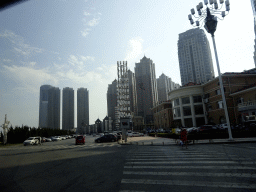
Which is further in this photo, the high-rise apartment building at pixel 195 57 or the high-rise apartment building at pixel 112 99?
the high-rise apartment building at pixel 112 99

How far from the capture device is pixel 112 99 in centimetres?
13938

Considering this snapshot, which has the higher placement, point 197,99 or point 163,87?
point 163,87

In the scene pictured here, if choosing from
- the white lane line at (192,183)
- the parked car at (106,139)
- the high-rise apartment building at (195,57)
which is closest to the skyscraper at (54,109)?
the high-rise apartment building at (195,57)

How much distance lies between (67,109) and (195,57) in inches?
4317

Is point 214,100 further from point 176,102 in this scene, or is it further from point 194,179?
point 194,179

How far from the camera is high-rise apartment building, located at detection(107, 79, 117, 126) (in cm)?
13599

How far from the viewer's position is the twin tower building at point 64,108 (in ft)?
446

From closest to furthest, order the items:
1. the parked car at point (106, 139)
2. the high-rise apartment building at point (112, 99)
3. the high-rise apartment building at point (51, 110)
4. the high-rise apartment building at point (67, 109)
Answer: the parked car at point (106, 139) < the high-rise apartment building at point (51, 110) < the high-rise apartment building at point (112, 99) < the high-rise apartment building at point (67, 109)

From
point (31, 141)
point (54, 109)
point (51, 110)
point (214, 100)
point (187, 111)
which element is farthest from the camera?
point (54, 109)

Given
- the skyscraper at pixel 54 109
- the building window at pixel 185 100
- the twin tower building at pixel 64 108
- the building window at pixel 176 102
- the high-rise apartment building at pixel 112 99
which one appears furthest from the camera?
the high-rise apartment building at pixel 112 99

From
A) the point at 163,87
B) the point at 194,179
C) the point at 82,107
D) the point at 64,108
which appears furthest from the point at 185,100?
the point at 64,108

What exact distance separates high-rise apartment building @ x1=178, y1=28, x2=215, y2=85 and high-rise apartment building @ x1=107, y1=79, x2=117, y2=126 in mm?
53099

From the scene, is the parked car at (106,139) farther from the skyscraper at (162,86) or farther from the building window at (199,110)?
the skyscraper at (162,86)

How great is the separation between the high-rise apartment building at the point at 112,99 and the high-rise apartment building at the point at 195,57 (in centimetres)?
5310
